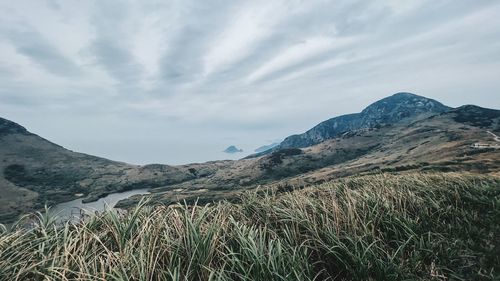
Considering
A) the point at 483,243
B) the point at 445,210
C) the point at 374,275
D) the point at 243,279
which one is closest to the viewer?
the point at 243,279

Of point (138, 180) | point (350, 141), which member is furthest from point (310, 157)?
point (138, 180)

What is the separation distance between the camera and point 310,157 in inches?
7096

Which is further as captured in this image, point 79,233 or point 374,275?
point 79,233

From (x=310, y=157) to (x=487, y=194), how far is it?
17356 centimetres

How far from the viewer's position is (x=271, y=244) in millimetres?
5141

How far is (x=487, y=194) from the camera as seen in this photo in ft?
28.2

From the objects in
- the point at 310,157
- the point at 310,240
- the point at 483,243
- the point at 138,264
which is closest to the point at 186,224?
the point at 138,264

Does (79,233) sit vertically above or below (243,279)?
above

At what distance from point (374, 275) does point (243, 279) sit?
6.39 feet

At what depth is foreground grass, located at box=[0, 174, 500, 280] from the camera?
4.64m

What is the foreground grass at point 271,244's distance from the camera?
464cm

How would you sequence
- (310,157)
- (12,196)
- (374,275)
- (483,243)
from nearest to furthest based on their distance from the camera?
(374,275) < (483,243) < (12,196) < (310,157)

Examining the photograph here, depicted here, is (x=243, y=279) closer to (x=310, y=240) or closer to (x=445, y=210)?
(x=310, y=240)

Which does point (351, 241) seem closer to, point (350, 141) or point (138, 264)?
point (138, 264)
